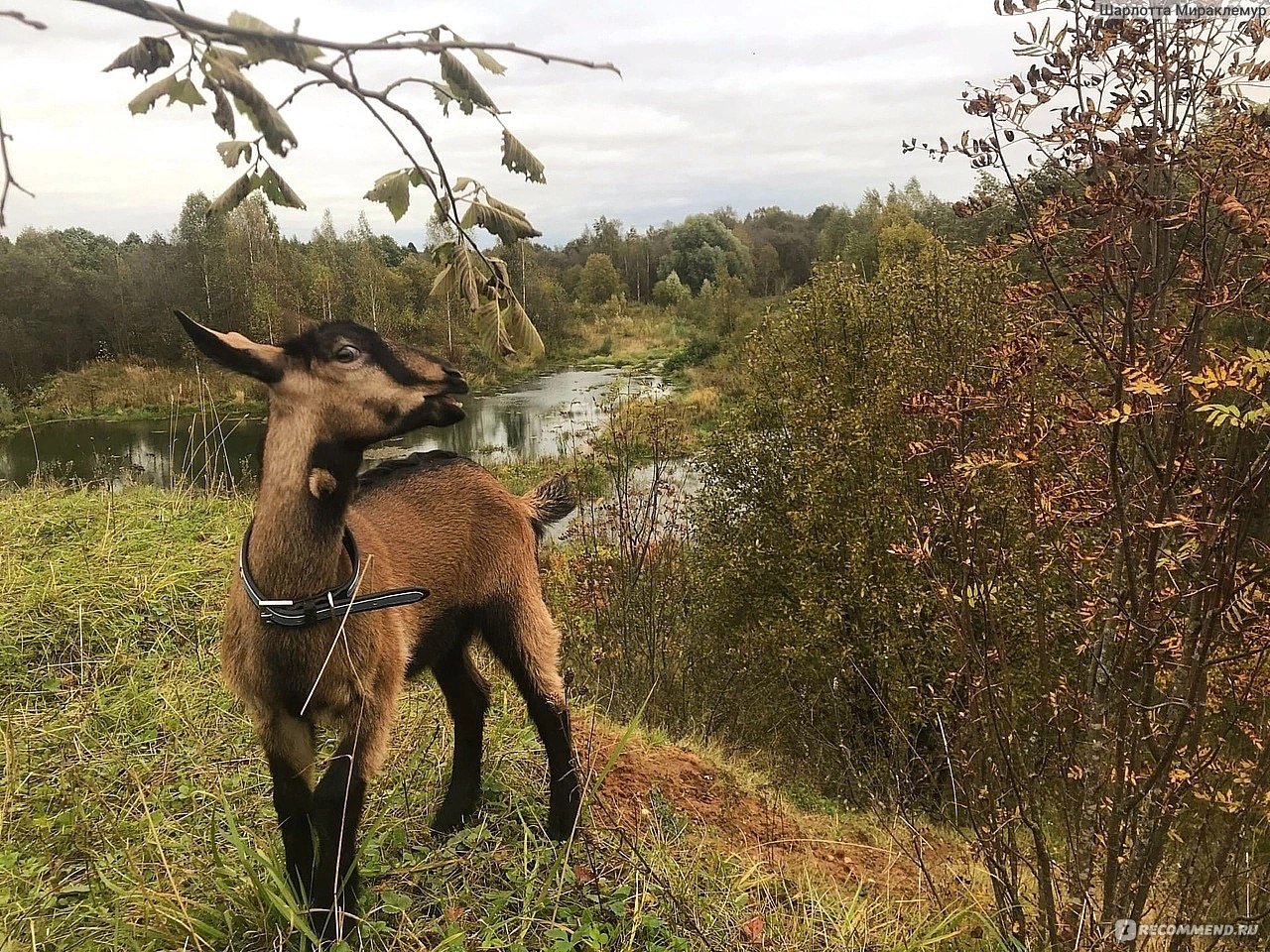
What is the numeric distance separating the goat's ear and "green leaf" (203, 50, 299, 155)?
35.6 inches

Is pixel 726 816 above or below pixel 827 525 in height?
below

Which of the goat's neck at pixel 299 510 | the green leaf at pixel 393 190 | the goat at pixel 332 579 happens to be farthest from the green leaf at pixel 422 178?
the goat's neck at pixel 299 510

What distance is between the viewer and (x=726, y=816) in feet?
14.1

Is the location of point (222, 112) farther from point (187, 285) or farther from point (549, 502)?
point (187, 285)

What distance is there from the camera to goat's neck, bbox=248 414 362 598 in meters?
2.12

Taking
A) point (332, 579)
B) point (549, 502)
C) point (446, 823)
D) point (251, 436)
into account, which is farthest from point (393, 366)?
point (251, 436)

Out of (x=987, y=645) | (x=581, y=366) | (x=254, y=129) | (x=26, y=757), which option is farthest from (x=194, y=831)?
(x=581, y=366)

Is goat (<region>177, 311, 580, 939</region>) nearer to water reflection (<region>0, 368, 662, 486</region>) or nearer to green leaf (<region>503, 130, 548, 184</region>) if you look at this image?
green leaf (<region>503, 130, 548, 184</region>)

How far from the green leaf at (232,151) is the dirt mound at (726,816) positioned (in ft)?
8.74

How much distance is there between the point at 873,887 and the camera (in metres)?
3.86

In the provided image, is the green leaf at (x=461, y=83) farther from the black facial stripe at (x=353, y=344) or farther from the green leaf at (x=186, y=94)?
the black facial stripe at (x=353, y=344)

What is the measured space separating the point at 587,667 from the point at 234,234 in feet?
83.2

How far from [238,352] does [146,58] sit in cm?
112

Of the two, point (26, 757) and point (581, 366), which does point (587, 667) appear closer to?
point (26, 757)
